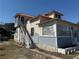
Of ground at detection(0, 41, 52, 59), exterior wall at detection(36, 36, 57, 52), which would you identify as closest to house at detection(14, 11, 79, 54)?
exterior wall at detection(36, 36, 57, 52)

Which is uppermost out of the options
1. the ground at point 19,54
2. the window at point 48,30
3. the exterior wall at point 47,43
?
the window at point 48,30

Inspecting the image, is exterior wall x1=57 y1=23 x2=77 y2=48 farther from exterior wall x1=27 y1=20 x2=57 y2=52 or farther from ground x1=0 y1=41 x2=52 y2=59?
ground x1=0 y1=41 x2=52 y2=59

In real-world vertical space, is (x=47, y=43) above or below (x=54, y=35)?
below

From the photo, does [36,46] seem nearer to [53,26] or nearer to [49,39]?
[49,39]

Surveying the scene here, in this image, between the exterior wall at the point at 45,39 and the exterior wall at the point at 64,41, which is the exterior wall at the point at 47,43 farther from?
the exterior wall at the point at 64,41

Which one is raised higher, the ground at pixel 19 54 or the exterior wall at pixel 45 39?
the exterior wall at pixel 45 39

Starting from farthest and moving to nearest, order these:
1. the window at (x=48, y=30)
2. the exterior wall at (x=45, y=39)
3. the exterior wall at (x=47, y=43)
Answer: the window at (x=48, y=30), the exterior wall at (x=45, y=39), the exterior wall at (x=47, y=43)

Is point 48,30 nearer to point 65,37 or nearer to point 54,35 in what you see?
point 54,35

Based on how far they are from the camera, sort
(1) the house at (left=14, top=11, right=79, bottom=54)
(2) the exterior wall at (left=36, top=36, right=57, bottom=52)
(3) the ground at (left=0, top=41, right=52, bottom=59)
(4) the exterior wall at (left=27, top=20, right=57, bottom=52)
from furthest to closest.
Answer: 1. (4) the exterior wall at (left=27, top=20, right=57, bottom=52)
2. (2) the exterior wall at (left=36, top=36, right=57, bottom=52)
3. (1) the house at (left=14, top=11, right=79, bottom=54)
4. (3) the ground at (left=0, top=41, right=52, bottom=59)

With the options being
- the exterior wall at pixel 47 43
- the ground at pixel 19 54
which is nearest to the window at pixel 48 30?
the exterior wall at pixel 47 43

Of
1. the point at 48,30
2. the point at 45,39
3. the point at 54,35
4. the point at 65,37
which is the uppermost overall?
the point at 48,30

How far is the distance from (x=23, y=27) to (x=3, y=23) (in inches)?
1093

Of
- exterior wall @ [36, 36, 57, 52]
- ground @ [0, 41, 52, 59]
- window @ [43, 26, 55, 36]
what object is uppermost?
window @ [43, 26, 55, 36]

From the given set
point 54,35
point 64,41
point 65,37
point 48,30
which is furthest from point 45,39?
point 65,37
